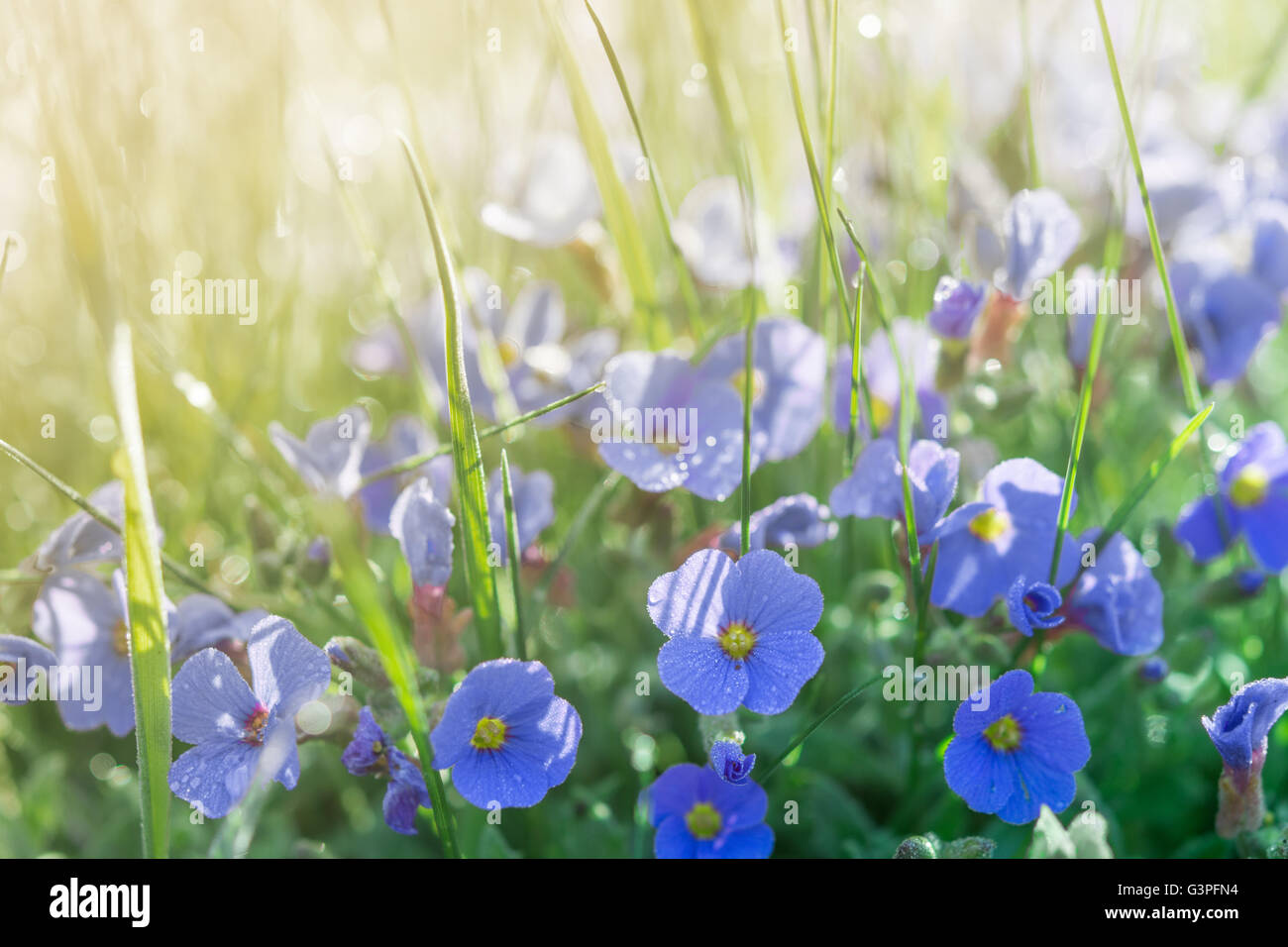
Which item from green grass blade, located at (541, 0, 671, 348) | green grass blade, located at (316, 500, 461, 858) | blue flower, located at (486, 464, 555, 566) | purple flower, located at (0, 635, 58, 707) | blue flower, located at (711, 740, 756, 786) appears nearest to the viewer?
green grass blade, located at (316, 500, 461, 858)

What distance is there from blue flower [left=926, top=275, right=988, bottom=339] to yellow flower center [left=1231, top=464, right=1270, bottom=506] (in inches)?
11.3

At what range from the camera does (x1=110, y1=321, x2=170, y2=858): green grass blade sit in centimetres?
70

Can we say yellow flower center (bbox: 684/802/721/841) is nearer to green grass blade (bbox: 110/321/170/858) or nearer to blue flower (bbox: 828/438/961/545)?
blue flower (bbox: 828/438/961/545)

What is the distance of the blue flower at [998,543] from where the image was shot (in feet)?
2.76

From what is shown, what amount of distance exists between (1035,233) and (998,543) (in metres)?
0.31

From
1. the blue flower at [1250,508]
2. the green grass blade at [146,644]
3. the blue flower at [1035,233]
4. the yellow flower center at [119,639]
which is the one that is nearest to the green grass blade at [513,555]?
the green grass blade at [146,644]

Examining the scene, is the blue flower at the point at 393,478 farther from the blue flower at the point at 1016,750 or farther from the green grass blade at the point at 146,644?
the blue flower at the point at 1016,750

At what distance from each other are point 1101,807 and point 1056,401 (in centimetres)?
45

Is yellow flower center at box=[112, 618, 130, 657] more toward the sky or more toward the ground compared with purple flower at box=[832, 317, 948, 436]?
more toward the ground

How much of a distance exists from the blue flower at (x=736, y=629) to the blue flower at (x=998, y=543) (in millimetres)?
177

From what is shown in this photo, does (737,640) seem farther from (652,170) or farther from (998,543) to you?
(652,170)

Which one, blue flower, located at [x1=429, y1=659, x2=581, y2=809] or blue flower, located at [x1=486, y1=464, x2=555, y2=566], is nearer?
blue flower, located at [x1=429, y1=659, x2=581, y2=809]

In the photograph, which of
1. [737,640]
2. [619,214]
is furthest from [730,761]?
[619,214]

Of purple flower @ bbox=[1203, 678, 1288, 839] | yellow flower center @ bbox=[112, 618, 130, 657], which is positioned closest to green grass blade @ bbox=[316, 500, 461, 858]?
yellow flower center @ bbox=[112, 618, 130, 657]
